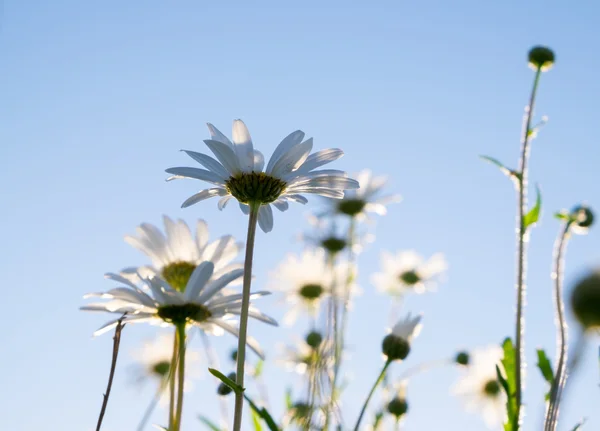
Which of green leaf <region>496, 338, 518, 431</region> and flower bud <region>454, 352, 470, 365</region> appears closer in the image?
green leaf <region>496, 338, 518, 431</region>

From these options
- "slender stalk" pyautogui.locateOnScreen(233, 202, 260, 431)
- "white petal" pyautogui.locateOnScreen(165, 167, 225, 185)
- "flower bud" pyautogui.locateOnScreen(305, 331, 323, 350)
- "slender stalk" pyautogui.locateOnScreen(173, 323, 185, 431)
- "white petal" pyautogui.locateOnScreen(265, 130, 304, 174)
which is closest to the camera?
"slender stalk" pyautogui.locateOnScreen(233, 202, 260, 431)

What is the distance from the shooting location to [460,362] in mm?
3564

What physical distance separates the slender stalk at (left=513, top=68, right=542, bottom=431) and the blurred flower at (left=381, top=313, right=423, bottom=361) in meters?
0.54

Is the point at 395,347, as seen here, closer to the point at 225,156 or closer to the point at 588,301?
the point at 588,301

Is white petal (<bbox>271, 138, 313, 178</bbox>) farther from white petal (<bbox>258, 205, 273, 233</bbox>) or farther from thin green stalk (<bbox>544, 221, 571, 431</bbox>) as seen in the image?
thin green stalk (<bbox>544, 221, 571, 431</bbox>)

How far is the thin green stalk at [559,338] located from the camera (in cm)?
170

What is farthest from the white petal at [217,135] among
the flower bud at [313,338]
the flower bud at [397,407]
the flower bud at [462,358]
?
the flower bud at [462,358]

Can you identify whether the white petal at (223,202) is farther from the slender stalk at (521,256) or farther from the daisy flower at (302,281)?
the daisy flower at (302,281)

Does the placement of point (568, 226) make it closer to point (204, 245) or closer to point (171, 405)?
point (204, 245)

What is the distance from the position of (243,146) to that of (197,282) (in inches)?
14.3

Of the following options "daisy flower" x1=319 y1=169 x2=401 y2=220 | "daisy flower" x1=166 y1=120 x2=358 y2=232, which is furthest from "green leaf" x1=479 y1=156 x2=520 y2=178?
"daisy flower" x1=319 y1=169 x2=401 y2=220

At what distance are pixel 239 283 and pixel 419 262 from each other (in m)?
3.83

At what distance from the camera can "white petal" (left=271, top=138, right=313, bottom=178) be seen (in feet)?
5.86

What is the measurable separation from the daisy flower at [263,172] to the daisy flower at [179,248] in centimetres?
45
